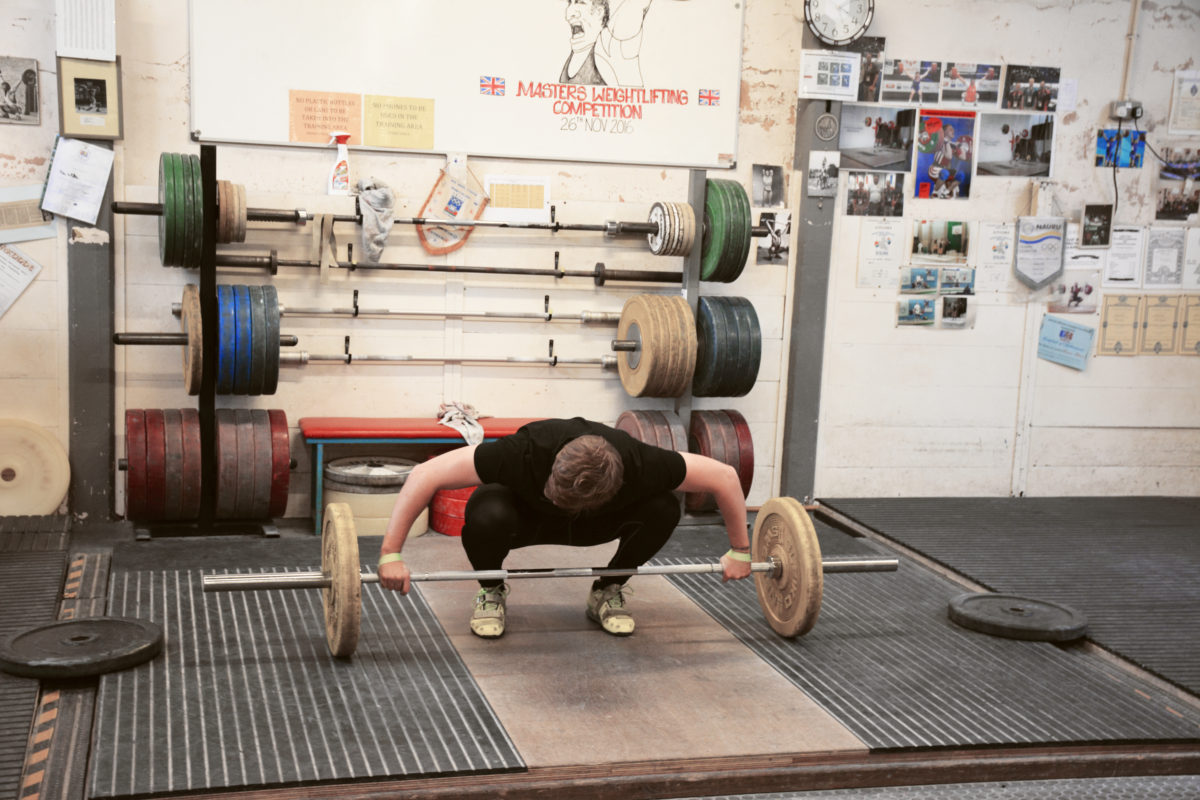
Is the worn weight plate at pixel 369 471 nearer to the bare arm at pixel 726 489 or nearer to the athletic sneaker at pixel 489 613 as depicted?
the athletic sneaker at pixel 489 613

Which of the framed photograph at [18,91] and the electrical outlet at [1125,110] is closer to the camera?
the framed photograph at [18,91]

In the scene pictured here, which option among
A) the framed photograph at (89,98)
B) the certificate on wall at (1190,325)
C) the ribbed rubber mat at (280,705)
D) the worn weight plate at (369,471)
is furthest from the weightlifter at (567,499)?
the certificate on wall at (1190,325)

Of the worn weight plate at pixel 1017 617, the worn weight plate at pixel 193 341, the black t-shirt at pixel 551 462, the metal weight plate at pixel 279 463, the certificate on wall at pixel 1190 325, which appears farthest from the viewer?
the certificate on wall at pixel 1190 325

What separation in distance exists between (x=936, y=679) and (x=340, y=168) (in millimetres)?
2971

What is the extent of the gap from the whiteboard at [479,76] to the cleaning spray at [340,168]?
0.04 metres

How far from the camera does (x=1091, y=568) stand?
14.5ft

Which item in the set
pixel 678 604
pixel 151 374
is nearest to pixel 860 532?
pixel 678 604

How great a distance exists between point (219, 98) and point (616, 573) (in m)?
2.54

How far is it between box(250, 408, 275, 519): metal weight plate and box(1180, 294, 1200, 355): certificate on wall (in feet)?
14.5

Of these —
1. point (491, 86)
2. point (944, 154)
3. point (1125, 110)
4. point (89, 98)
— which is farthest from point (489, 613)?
point (1125, 110)

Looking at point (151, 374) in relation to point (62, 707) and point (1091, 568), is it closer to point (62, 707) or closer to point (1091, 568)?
point (62, 707)

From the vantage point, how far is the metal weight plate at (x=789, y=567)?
10.6ft

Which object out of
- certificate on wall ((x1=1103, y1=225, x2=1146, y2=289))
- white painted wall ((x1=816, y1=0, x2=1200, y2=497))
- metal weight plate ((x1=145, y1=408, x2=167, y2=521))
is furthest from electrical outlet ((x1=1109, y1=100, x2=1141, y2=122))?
metal weight plate ((x1=145, y1=408, x2=167, y2=521))

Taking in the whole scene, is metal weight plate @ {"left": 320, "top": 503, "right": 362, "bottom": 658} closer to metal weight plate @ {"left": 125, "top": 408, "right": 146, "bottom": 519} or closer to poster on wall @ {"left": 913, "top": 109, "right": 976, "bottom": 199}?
metal weight plate @ {"left": 125, "top": 408, "right": 146, "bottom": 519}
